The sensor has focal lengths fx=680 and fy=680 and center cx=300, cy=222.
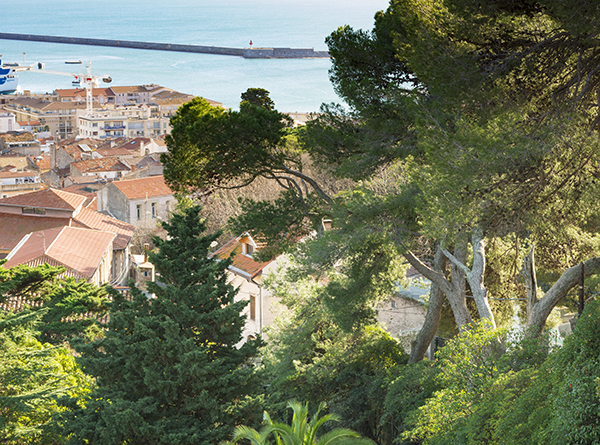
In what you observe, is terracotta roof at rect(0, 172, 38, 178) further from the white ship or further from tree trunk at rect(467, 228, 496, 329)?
the white ship

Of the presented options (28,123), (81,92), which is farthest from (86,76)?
(28,123)

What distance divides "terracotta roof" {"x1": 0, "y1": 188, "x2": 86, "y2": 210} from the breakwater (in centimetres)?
5205

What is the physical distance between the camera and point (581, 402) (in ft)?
17.4

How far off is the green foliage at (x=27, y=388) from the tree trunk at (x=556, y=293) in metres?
7.01

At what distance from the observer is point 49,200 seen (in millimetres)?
30516

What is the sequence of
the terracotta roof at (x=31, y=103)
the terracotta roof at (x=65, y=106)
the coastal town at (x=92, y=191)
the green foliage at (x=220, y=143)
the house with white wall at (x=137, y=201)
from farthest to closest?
the terracotta roof at (x=31, y=103) → the terracotta roof at (x=65, y=106) → the house with white wall at (x=137, y=201) → the coastal town at (x=92, y=191) → the green foliage at (x=220, y=143)

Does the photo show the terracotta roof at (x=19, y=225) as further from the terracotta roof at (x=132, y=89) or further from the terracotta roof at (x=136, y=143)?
the terracotta roof at (x=132, y=89)

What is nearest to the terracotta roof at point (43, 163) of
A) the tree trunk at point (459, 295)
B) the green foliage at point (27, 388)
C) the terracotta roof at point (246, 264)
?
the terracotta roof at point (246, 264)

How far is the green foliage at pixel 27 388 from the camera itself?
398 inches

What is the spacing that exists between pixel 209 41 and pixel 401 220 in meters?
106

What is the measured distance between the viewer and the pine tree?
30.8 ft

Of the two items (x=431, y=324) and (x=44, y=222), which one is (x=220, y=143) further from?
(x=44, y=222)

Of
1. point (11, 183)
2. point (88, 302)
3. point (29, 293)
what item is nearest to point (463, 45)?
point (88, 302)

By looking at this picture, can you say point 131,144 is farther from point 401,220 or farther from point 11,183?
point 401,220
